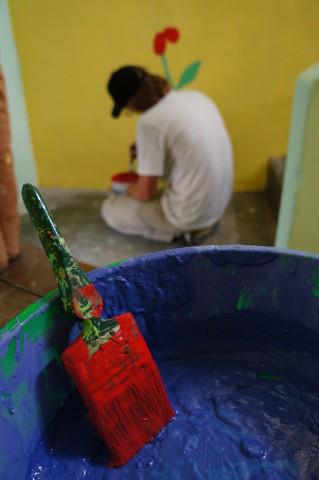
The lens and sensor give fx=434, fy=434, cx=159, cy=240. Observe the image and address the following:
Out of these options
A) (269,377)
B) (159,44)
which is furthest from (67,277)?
(159,44)

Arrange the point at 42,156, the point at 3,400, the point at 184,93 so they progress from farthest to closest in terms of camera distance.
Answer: the point at 42,156 → the point at 184,93 → the point at 3,400

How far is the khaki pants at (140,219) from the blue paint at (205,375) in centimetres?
87

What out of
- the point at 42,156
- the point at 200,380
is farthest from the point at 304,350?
the point at 42,156

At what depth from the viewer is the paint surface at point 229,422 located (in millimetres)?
779

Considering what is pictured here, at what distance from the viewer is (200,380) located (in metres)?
0.95

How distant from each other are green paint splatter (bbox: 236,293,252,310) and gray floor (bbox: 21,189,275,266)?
2.64 ft

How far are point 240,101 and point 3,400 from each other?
1615mm

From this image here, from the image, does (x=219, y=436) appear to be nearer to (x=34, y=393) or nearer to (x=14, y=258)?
(x=34, y=393)

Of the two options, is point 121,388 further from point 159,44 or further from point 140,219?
point 159,44

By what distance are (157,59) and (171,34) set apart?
0.19m

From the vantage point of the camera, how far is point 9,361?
27.3 inches

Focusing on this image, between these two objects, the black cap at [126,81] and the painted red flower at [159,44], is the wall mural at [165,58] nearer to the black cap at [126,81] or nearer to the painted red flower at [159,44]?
the painted red flower at [159,44]

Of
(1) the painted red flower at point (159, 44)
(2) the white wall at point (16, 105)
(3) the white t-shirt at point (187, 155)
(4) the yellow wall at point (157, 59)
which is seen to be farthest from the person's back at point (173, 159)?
(2) the white wall at point (16, 105)

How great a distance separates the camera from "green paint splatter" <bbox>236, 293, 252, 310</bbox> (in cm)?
92
